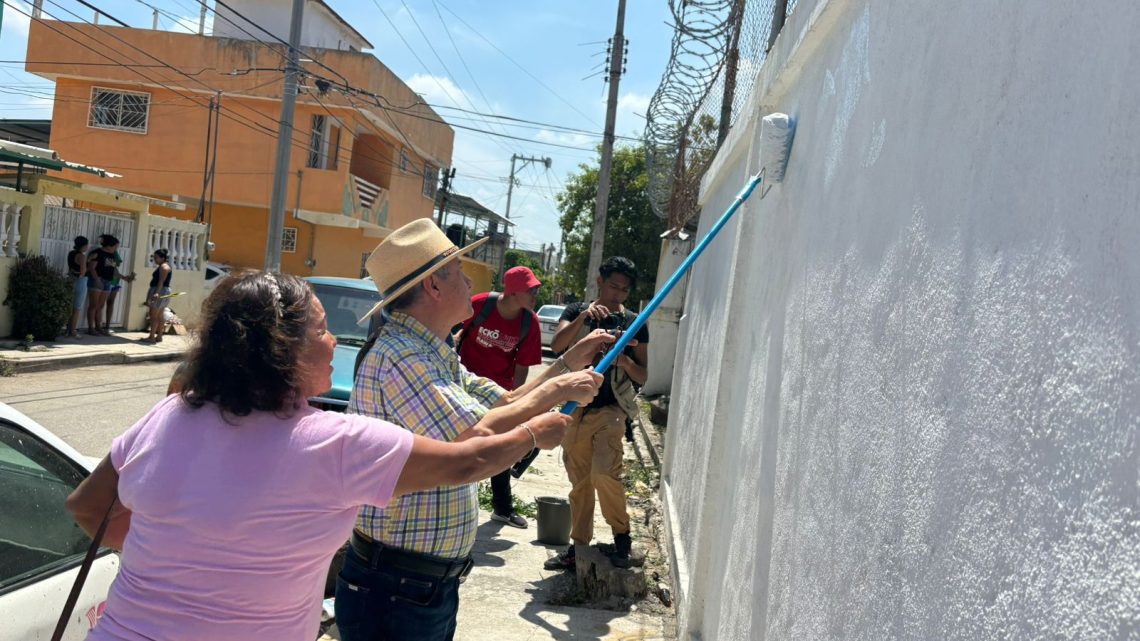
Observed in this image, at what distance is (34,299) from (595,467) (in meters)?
12.0

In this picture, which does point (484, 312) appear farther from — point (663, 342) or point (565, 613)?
point (663, 342)

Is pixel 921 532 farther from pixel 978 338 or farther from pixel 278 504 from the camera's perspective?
pixel 278 504

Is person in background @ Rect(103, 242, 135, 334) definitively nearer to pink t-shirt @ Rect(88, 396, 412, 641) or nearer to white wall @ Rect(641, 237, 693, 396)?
white wall @ Rect(641, 237, 693, 396)

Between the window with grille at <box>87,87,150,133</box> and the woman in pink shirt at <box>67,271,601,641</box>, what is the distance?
90.1 ft

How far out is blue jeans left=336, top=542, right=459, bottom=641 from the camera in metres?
2.69

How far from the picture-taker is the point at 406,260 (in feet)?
9.27

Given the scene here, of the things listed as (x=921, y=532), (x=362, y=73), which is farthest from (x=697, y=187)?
(x=362, y=73)

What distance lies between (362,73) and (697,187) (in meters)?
18.3

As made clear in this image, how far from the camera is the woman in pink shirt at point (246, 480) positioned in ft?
6.21

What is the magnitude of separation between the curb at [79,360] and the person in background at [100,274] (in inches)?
60.4

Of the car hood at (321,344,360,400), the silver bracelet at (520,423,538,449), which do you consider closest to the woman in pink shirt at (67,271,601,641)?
the silver bracelet at (520,423,538,449)

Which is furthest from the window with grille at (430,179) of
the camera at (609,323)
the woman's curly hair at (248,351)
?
the woman's curly hair at (248,351)

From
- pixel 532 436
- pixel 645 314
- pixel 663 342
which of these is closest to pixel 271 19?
pixel 663 342

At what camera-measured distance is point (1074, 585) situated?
1081mm
